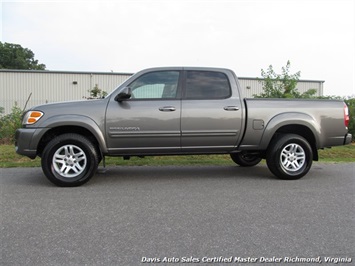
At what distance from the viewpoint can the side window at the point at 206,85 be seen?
571 centimetres

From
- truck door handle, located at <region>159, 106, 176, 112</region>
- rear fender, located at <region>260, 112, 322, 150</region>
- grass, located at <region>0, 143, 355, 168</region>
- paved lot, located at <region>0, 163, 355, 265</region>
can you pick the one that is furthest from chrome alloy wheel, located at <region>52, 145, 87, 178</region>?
rear fender, located at <region>260, 112, 322, 150</region>

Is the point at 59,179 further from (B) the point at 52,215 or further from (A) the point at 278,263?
(A) the point at 278,263

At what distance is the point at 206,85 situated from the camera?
5.82m

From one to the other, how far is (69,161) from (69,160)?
0.02 meters

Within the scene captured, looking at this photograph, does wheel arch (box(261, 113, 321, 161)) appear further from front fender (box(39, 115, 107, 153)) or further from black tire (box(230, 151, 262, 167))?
front fender (box(39, 115, 107, 153))

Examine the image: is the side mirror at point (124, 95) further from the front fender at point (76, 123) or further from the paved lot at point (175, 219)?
the paved lot at point (175, 219)

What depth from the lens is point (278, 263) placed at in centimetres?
260

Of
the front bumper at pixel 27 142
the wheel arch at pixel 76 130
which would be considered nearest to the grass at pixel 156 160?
the wheel arch at pixel 76 130

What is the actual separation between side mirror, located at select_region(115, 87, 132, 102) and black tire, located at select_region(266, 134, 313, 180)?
2694mm

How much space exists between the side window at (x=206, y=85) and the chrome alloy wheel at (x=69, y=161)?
2064mm

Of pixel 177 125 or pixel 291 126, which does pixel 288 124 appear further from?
pixel 177 125

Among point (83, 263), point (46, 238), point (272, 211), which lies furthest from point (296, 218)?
point (46, 238)

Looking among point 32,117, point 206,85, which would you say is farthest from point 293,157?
point 32,117

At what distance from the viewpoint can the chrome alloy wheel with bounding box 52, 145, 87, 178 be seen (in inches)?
206
